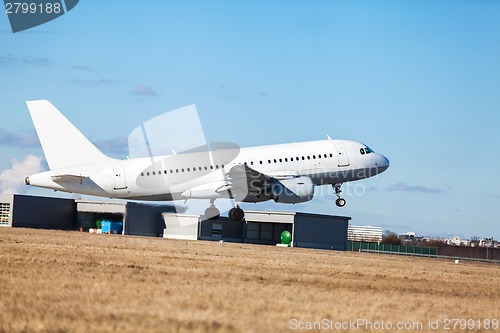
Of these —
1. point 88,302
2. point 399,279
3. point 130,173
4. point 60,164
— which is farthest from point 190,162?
point 88,302

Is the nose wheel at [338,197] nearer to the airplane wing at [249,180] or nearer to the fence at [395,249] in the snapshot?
the airplane wing at [249,180]

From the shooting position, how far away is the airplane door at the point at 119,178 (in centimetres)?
4984

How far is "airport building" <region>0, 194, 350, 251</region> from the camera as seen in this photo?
7225cm

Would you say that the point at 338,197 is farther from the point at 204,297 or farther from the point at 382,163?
the point at 204,297

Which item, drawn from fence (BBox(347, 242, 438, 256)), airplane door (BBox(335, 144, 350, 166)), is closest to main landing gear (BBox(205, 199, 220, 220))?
airplane door (BBox(335, 144, 350, 166))

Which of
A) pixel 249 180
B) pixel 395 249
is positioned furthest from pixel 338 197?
pixel 395 249

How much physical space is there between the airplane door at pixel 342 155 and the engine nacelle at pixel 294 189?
9.25 feet

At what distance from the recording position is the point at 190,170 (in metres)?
50.8

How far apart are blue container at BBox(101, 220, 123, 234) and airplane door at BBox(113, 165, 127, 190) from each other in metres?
21.2

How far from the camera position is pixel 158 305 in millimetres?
15234

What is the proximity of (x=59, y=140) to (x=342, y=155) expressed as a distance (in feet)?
58.9

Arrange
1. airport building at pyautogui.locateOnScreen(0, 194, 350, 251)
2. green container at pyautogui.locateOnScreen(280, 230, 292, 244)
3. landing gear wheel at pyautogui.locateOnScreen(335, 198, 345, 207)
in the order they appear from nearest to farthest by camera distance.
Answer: landing gear wheel at pyautogui.locateOnScreen(335, 198, 345, 207) → green container at pyautogui.locateOnScreen(280, 230, 292, 244) → airport building at pyautogui.locateOnScreen(0, 194, 350, 251)

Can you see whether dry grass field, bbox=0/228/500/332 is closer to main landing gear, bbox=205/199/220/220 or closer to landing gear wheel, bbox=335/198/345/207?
landing gear wheel, bbox=335/198/345/207

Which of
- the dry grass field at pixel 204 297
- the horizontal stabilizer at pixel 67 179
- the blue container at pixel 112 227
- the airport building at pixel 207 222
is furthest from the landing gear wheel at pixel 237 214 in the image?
the dry grass field at pixel 204 297
